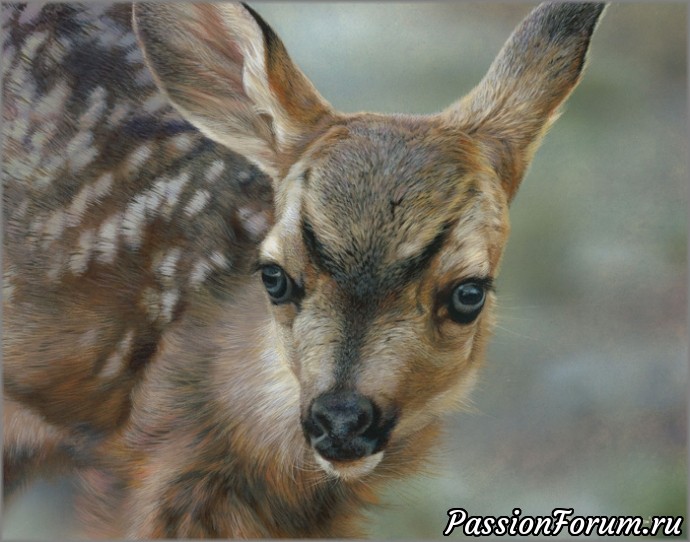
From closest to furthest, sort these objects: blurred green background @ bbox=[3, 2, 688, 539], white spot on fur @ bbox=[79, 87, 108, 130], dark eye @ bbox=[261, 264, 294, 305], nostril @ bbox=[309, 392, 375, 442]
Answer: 1. nostril @ bbox=[309, 392, 375, 442]
2. dark eye @ bbox=[261, 264, 294, 305]
3. blurred green background @ bbox=[3, 2, 688, 539]
4. white spot on fur @ bbox=[79, 87, 108, 130]

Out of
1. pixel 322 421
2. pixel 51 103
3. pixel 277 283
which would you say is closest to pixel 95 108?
pixel 51 103

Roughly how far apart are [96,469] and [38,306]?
1.15 feet

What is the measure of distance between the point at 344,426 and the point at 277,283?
27 cm

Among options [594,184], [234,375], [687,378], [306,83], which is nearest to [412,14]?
[306,83]

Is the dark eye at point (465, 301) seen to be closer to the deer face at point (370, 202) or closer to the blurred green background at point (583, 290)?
the deer face at point (370, 202)

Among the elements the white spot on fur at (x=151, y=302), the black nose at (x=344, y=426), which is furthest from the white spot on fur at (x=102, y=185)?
the black nose at (x=344, y=426)

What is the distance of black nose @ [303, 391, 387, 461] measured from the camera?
1.41 m

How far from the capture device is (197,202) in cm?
179

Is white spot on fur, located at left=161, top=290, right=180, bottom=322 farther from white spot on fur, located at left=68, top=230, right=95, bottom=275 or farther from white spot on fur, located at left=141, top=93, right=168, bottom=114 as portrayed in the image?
white spot on fur, located at left=141, top=93, right=168, bottom=114

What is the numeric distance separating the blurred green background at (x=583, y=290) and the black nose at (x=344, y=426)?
32 centimetres

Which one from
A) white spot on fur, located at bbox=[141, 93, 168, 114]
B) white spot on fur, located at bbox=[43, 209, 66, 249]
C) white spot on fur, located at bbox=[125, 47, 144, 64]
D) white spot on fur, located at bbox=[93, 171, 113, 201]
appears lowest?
white spot on fur, located at bbox=[43, 209, 66, 249]

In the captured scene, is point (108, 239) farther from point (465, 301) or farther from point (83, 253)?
point (465, 301)

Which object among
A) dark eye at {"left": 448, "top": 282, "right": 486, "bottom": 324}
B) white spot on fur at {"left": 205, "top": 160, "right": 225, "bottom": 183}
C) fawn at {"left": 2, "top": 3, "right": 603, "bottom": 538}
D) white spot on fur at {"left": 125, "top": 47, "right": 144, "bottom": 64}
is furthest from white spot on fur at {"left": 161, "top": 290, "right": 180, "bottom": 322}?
dark eye at {"left": 448, "top": 282, "right": 486, "bottom": 324}

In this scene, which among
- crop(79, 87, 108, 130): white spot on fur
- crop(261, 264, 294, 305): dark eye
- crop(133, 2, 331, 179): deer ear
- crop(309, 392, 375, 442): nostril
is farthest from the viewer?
crop(79, 87, 108, 130): white spot on fur
